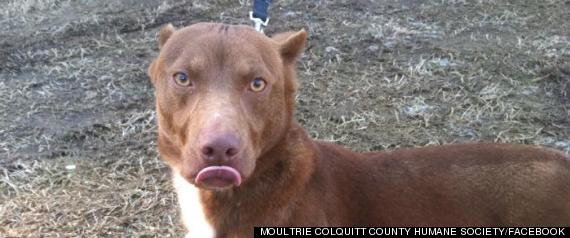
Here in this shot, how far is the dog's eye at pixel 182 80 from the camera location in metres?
2.90

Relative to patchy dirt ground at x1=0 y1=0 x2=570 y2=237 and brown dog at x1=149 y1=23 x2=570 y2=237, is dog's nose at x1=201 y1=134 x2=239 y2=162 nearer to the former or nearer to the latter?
brown dog at x1=149 y1=23 x2=570 y2=237

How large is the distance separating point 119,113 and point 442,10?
398 centimetres

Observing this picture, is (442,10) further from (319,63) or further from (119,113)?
(119,113)

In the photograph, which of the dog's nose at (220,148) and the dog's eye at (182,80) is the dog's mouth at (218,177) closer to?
the dog's nose at (220,148)

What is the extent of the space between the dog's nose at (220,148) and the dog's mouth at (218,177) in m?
0.04

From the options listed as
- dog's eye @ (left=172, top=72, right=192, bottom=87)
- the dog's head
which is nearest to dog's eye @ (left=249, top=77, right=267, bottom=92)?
the dog's head

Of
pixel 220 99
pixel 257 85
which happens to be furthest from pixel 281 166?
pixel 220 99

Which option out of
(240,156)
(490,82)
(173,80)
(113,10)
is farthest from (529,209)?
(113,10)

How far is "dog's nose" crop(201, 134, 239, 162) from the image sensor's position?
2592mm

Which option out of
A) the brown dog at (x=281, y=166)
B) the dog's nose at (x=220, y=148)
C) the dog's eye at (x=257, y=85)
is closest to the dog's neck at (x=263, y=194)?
the brown dog at (x=281, y=166)

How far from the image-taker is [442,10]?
8.00m

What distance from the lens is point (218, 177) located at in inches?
106

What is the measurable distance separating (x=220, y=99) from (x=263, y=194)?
549 mm

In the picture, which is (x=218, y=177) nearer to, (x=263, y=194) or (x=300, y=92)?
(x=263, y=194)
